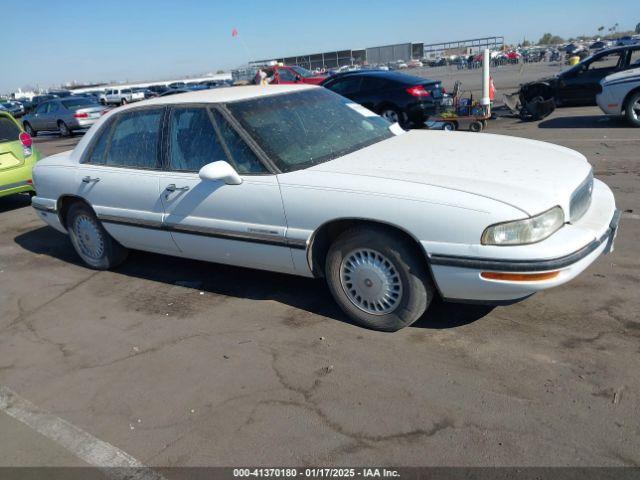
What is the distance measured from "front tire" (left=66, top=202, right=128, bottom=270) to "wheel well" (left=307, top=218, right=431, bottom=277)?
7.73 feet

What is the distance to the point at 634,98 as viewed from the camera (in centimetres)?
1006

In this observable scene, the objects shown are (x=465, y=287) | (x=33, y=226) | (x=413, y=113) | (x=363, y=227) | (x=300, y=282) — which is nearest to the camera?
(x=465, y=287)

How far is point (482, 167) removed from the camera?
3.56m

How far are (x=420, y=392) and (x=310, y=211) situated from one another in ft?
4.36

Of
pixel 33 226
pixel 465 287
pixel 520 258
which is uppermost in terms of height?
pixel 520 258

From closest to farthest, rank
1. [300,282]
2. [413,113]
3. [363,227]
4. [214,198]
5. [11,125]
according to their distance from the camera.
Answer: [363,227]
[214,198]
[300,282]
[11,125]
[413,113]

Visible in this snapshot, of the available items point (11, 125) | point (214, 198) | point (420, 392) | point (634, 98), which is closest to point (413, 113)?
point (634, 98)

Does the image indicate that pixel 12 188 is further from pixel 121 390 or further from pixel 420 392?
pixel 420 392

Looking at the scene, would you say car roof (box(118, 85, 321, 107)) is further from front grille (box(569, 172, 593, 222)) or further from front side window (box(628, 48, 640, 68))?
front side window (box(628, 48, 640, 68))

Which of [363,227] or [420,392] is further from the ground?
[363,227]

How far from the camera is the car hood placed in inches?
125

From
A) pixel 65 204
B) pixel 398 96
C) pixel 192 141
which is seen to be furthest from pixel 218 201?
pixel 398 96

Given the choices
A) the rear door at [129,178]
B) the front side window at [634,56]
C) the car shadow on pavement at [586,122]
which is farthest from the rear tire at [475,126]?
the rear door at [129,178]

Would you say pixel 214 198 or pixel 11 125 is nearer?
pixel 214 198
